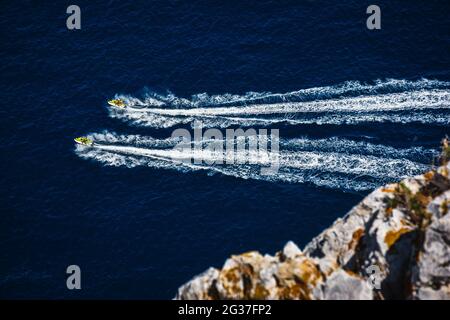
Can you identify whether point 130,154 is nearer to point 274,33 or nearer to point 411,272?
point 274,33

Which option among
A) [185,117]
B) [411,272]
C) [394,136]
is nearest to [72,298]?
[185,117]

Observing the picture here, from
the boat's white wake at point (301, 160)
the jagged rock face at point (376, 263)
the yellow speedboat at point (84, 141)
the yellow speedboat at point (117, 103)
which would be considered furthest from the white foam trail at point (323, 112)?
the jagged rock face at point (376, 263)

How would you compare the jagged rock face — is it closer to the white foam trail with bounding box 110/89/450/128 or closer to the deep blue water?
the deep blue water

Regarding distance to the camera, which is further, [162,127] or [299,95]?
[299,95]

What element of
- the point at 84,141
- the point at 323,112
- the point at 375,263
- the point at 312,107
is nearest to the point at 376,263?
the point at 375,263

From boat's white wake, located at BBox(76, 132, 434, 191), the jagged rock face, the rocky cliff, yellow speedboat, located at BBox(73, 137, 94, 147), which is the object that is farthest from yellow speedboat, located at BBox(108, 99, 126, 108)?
the rocky cliff

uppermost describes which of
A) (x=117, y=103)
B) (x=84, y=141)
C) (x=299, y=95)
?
(x=299, y=95)

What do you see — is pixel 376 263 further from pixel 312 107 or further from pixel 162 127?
pixel 162 127
